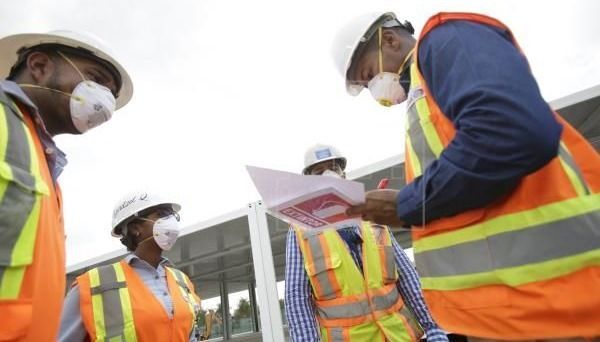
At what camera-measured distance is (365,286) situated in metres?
2.50

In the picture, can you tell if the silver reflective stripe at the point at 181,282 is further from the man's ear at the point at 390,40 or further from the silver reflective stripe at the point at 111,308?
the man's ear at the point at 390,40

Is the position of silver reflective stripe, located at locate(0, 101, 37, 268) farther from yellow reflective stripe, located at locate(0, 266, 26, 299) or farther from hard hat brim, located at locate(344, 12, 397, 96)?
hard hat brim, located at locate(344, 12, 397, 96)

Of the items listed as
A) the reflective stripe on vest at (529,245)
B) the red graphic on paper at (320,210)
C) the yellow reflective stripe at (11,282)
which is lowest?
the reflective stripe on vest at (529,245)

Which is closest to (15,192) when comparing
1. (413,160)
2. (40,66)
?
(40,66)

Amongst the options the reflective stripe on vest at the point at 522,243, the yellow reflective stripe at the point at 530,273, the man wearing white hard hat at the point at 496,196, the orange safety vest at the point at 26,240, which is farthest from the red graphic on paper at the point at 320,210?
the orange safety vest at the point at 26,240

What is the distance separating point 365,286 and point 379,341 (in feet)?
1.05

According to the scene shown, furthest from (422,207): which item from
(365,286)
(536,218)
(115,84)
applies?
(115,84)

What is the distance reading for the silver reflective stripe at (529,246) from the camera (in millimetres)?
1010

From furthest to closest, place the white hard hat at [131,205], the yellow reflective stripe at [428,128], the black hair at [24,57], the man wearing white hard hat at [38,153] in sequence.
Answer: the white hard hat at [131,205] < the black hair at [24,57] < the yellow reflective stripe at [428,128] < the man wearing white hard hat at [38,153]

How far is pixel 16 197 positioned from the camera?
1138mm

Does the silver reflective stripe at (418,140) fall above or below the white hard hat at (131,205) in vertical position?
below

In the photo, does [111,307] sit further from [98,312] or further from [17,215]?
[17,215]

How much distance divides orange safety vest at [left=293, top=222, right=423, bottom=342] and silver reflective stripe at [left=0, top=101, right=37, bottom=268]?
5.04 ft

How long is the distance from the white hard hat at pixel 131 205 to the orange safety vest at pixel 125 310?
1.84 ft
